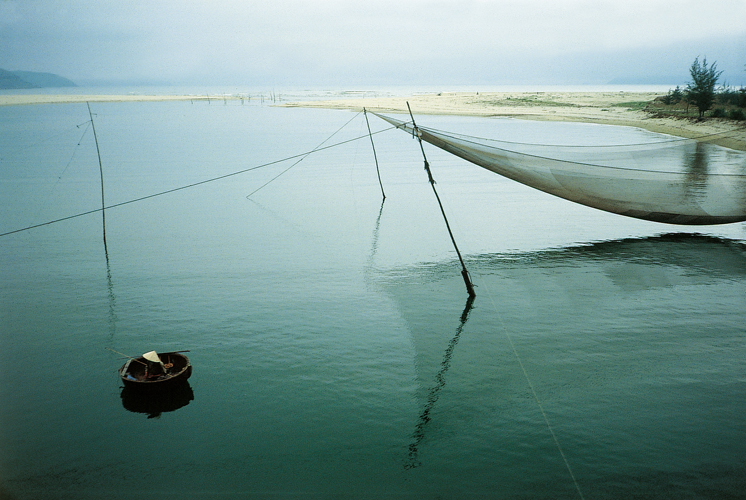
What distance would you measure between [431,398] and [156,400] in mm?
4436

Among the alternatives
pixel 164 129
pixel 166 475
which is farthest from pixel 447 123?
pixel 166 475

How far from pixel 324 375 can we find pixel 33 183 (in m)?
23.7

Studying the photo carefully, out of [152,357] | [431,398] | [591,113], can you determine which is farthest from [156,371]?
[591,113]

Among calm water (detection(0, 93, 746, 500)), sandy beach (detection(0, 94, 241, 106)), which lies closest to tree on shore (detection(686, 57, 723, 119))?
calm water (detection(0, 93, 746, 500))

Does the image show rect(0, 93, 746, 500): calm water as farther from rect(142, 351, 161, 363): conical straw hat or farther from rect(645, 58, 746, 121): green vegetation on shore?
rect(645, 58, 746, 121): green vegetation on shore

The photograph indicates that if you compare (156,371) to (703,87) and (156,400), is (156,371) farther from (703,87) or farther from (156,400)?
(703,87)

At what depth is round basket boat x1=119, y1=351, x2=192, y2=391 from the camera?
8.16 meters

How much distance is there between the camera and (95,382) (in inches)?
348

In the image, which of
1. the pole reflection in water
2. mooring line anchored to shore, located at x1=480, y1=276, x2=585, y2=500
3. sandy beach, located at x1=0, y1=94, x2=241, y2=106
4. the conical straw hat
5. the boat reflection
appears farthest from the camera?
sandy beach, located at x1=0, y1=94, x2=241, y2=106

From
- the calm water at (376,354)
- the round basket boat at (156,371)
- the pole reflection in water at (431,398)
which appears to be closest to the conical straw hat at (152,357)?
the round basket boat at (156,371)

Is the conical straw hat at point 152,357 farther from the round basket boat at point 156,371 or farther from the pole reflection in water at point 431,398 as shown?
the pole reflection in water at point 431,398

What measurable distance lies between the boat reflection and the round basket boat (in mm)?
160

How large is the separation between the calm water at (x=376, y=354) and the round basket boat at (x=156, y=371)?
33cm

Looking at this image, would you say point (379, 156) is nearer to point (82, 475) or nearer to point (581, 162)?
point (581, 162)
